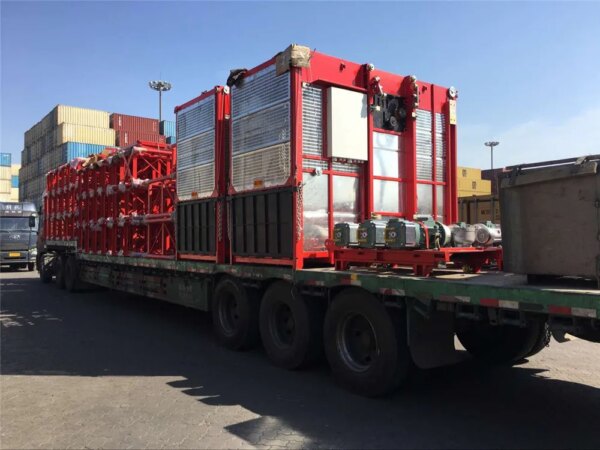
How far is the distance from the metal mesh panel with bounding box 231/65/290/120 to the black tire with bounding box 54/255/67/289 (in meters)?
10.7

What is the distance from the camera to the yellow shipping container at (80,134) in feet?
143

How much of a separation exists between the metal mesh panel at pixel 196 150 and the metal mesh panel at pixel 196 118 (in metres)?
0.10

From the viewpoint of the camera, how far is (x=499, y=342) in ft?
20.3

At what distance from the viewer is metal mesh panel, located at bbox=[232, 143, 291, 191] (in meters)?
6.30

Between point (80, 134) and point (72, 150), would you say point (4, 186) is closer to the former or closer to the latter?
point (80, 134)

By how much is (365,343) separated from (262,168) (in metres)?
2.79

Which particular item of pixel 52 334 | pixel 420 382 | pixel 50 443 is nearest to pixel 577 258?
pixel 420 382

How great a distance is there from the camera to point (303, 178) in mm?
6148

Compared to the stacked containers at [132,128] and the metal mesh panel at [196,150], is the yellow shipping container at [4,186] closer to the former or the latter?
the stacked containers at [132,128]

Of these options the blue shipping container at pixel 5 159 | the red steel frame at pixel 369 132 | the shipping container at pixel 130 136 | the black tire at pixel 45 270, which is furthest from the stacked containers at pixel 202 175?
the blue shipping container at pixel 5 159

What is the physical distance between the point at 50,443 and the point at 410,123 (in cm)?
587

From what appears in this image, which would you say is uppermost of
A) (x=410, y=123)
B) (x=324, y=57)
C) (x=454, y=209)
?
(x=324, y=57)

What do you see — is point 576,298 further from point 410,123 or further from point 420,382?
point 410,123

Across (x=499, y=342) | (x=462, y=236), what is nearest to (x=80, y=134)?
(x=499, y=342)
